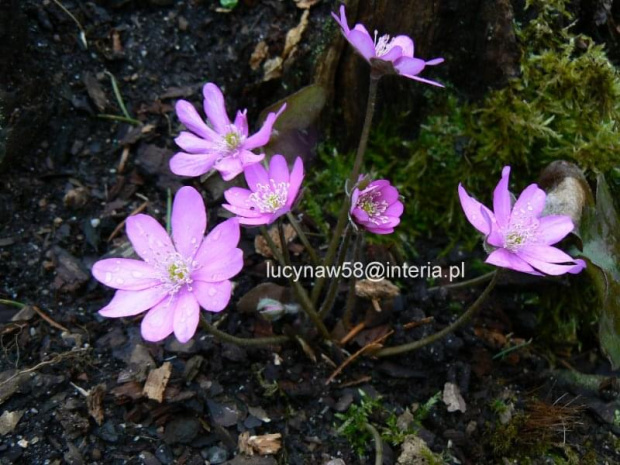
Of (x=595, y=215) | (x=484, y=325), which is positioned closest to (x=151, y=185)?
(x=484, y=325)

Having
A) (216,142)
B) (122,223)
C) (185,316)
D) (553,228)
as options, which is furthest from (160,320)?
(553,228)

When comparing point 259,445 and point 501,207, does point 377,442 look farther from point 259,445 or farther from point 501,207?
point 501,207

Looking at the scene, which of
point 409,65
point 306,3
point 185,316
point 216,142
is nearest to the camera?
point 185,316

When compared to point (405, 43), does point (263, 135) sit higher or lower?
lower

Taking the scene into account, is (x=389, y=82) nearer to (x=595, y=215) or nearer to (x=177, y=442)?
(x=595, y=215)

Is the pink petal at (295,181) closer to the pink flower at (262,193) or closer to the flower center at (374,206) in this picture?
the pink flower at (262,193)

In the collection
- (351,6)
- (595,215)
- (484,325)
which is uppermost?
(351,6)

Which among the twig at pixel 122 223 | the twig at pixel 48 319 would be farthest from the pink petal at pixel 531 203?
the twig at pixel 48 319
